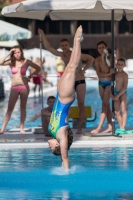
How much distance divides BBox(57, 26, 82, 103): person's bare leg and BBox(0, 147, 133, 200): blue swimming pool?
36.0 inches

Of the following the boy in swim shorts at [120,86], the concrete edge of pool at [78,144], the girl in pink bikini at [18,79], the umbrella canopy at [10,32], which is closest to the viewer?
the concrete edge of pool at [78,144]

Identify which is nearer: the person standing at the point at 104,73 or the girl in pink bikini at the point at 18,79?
the person standing at the point at 104,73

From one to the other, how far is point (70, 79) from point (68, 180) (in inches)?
48.5

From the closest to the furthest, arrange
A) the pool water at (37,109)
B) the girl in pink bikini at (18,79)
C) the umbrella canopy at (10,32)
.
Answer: the girl in pink bikini at (18,79)
the umbrella canopy at (10,32)
the pool water at (37,109)

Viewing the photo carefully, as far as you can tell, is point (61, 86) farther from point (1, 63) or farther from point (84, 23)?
point (84, 23)

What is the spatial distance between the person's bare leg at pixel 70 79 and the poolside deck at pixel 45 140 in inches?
114

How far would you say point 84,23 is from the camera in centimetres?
5266

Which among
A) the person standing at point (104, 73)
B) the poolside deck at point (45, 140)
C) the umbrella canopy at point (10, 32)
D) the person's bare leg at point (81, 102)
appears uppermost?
the umbrella canopy at point (10, 32)

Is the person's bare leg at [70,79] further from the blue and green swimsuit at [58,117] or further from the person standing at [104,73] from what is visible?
the person standing at [104,73]

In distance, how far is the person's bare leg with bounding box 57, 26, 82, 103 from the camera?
8352mm

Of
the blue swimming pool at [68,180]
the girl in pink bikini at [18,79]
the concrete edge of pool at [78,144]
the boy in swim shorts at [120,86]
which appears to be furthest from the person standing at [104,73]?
the blue swimming pool at [68,180]

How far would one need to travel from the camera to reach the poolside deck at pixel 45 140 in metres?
11.3

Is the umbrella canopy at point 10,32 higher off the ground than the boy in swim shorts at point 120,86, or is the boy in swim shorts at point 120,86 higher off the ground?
the umbrella canopy at point 10,32

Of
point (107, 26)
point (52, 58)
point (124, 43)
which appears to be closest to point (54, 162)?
point (52, 58)
